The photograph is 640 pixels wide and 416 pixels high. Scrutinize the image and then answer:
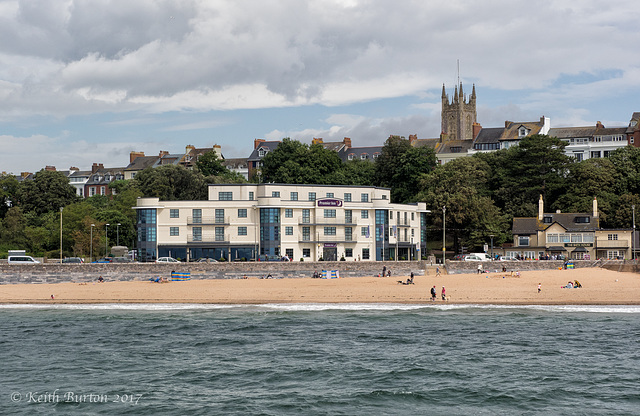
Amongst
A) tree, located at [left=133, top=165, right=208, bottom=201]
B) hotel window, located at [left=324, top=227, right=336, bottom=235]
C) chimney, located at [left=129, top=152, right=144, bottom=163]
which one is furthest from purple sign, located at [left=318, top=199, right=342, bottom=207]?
chimney, located at [left=129, top=152, right=144, bottom=163]

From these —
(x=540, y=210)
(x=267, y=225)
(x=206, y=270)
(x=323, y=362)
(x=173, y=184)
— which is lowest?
(x=323, y=362)

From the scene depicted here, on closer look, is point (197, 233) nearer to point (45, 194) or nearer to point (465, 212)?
point (465, 212)

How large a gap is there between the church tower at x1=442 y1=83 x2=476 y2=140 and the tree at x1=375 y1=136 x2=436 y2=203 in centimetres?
6914

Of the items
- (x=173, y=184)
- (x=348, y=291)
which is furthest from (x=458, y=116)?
(x=348, y=291)

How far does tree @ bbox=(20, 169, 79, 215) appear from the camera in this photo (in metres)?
96.0

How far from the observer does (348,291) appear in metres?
52.0

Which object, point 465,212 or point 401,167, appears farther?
point 401,167

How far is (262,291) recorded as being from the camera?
172 feet

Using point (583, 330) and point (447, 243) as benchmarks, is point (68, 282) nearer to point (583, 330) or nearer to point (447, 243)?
point (583, 330)

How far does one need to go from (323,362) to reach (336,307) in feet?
55.3

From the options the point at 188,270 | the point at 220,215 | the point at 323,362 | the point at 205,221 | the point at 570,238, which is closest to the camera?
the point at 323,362

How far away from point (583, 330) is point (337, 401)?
18.7 meters

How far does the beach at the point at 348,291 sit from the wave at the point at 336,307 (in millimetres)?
600

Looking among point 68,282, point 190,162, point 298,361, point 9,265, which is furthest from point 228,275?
point 190,162
